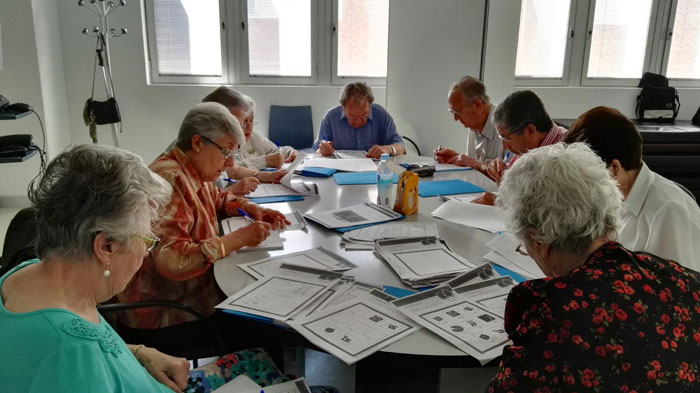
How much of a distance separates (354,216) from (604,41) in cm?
463

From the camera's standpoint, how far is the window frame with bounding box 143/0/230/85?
4.87m

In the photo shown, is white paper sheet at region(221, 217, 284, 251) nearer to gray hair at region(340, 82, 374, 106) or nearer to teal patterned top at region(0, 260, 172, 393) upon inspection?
teal patterned top at region(0, 260, 172, 393)

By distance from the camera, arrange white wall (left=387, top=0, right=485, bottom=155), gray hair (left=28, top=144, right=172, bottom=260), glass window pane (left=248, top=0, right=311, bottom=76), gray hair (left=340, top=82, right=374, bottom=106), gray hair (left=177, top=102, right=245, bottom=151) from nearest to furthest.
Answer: gray hair (left=28, top=144, right=172, bottom=260) → gray hair (left=177, top=102, right=245, bottom=151) → gray hair (left=340, top=82, right=374, bottom=106) → white wall (left=387, top=0, right=485, bottom=155) → glass window pane (left=248, top=0, right=311, bottom=76)

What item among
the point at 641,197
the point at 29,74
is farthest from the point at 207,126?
→ the point at 29,74

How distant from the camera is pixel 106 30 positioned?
4.59 meters

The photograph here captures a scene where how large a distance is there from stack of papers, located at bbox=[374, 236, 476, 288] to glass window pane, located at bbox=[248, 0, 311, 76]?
12.5 feet

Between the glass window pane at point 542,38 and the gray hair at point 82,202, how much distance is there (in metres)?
5.06

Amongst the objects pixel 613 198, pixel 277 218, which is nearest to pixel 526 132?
pixel 277 218

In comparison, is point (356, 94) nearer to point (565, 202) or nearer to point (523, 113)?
point (523, 113)

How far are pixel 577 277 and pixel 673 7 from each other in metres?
5.75

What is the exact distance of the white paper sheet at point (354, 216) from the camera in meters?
2.06

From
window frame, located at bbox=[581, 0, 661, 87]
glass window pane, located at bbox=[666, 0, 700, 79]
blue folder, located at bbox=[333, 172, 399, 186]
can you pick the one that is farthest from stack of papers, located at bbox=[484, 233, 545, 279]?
glass window pane, located at bbox=[666, 0, 700, 79]

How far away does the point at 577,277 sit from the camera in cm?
95

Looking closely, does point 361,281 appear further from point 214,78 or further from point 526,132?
point 214,78
